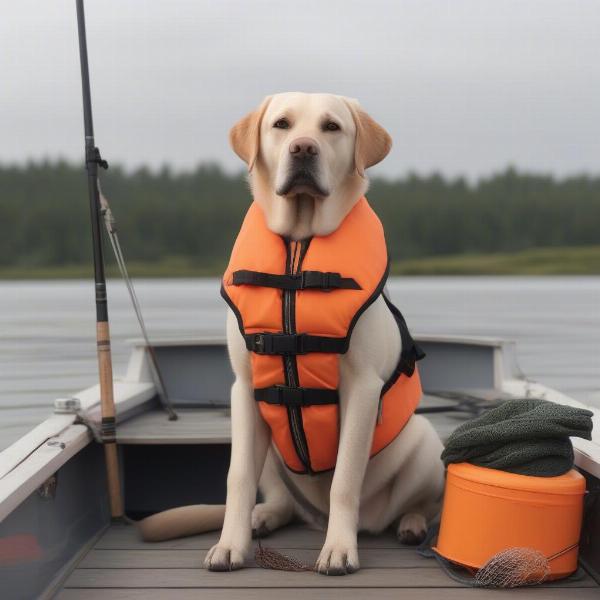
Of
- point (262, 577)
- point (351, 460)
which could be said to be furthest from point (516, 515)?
point (262, 577)

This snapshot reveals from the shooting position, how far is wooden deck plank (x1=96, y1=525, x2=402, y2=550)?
3.41 meters

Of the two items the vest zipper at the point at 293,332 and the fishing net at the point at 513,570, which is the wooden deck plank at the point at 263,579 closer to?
the fishing net at the point at 513,570

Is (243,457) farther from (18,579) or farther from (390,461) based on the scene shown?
(18,579)

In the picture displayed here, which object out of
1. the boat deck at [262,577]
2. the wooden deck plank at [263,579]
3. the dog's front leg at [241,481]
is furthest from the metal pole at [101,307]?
the dog's front leg at [241,481]

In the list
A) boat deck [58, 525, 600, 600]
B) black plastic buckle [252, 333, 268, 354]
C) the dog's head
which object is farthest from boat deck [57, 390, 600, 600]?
the dog's head

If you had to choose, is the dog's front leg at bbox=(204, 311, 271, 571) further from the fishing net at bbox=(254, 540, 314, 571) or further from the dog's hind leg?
Result: the dog's hind leg

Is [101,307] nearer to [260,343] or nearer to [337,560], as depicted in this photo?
[260,343]

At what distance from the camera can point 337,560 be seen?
2988 millimetres

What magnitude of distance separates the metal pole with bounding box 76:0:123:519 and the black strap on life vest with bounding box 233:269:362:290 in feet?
3.06

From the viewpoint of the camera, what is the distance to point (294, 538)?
350cm

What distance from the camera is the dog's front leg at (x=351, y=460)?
9.95 ft

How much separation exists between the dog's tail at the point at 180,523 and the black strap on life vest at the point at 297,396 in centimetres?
70

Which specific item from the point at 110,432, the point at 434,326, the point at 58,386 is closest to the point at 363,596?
the point at 110,432

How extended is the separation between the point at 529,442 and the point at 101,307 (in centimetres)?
192
